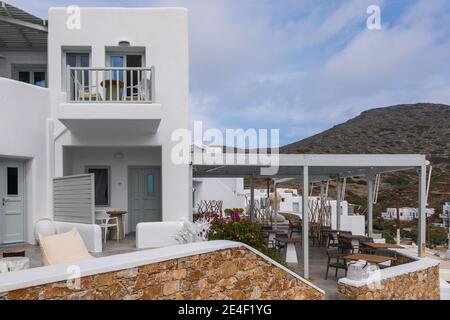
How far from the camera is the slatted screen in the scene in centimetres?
961

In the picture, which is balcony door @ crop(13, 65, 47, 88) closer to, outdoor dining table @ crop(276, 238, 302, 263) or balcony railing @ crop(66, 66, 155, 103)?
balcony railing @ crop(66, 66, 155, 103)

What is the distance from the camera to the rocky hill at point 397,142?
39969 millimetres

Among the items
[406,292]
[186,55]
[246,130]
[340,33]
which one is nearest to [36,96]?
[186,55]

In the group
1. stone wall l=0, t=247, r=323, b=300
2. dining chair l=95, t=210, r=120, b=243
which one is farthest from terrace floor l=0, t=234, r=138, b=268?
stone wall l=0, t=247, r=323, b=300

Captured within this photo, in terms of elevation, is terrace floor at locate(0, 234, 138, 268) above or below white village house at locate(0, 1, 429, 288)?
below

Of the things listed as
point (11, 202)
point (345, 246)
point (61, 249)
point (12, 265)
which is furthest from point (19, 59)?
point (345, 246)

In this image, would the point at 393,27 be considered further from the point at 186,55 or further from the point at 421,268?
the point at 421,268

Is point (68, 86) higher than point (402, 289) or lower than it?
higher

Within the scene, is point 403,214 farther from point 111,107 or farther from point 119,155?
point 111,107

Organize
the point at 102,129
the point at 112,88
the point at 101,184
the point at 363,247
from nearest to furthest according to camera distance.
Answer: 1. the point at 112,88
2. the point at 363,247
3. the point at 102,129
4. the point at 101,184

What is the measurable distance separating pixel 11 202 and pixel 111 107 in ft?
12.7

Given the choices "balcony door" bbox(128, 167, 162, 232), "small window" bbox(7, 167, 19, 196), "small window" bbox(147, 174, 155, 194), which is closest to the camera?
"small window" bbox(7, 167, 19, 196)

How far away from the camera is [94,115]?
9906mm

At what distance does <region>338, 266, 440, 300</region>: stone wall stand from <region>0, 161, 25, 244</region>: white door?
8.49 meters
